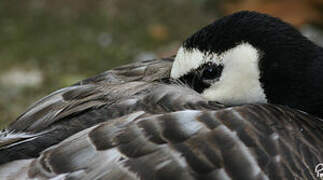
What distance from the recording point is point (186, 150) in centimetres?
169

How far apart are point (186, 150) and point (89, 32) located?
248 centimetres

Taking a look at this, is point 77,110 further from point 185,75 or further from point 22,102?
point 22,102

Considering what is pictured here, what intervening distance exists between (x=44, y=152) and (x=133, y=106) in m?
0.31

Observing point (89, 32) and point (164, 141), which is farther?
point (89, 32)

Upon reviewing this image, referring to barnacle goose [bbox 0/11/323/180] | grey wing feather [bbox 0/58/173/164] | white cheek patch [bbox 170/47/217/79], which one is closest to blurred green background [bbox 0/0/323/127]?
grey wing feather [bbox 0/58/173/164]

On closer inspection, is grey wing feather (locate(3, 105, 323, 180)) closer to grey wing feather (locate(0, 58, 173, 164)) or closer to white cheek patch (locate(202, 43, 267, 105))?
grey wing feather (locate(0, 58, 173, 164))

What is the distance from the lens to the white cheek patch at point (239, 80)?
1.99m

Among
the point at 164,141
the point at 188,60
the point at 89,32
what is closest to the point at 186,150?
the point at 164,141

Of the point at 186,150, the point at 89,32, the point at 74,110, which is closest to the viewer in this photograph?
the point at 186,150

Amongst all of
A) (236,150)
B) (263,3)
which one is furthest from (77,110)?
(263,3)

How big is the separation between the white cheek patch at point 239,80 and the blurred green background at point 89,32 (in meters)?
1.72

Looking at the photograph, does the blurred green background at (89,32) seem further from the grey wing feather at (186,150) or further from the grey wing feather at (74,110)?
the grey wing feather at (186,150)

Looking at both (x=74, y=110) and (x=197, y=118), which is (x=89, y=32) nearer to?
(x=74, y=110)

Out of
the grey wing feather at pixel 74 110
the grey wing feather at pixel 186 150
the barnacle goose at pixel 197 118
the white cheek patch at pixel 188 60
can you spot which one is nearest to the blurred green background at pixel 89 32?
the grey wing feather at pixel 74 110
